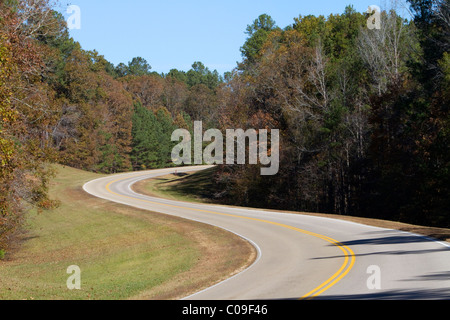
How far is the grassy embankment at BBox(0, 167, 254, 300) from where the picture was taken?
671 inches

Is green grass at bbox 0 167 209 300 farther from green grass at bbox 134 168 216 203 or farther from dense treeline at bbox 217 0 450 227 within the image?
dense treeline at bbox 217 0 450 227

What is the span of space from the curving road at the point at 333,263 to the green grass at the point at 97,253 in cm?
390

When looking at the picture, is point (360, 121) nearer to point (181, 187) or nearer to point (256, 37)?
point (181, 187)

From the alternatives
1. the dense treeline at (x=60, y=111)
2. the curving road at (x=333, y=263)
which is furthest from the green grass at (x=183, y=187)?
the curving road at (x=333, y=263)

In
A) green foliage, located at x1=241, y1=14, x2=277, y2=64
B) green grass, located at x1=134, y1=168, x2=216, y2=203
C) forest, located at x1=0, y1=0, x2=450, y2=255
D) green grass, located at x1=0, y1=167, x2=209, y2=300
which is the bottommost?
green grass, located at x1=0, y1=167, x2=209, y2=300

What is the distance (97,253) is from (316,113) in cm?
2889

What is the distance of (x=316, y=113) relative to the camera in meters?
47.5

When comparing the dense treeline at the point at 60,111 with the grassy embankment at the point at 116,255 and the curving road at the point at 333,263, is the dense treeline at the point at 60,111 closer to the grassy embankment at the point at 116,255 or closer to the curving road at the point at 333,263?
the grassy embankment at the point at 116,255

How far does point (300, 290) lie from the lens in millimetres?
13203

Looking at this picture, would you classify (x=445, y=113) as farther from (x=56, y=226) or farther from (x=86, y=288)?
(x=56, y=226)

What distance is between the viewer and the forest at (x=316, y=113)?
72.5 ft

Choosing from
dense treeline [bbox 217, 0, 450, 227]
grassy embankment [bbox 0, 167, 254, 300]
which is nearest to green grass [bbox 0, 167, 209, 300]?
grassy embankment [bbox 0, 167, 254, 300]

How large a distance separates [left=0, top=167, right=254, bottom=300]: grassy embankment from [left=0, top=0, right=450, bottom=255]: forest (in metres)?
3.43
